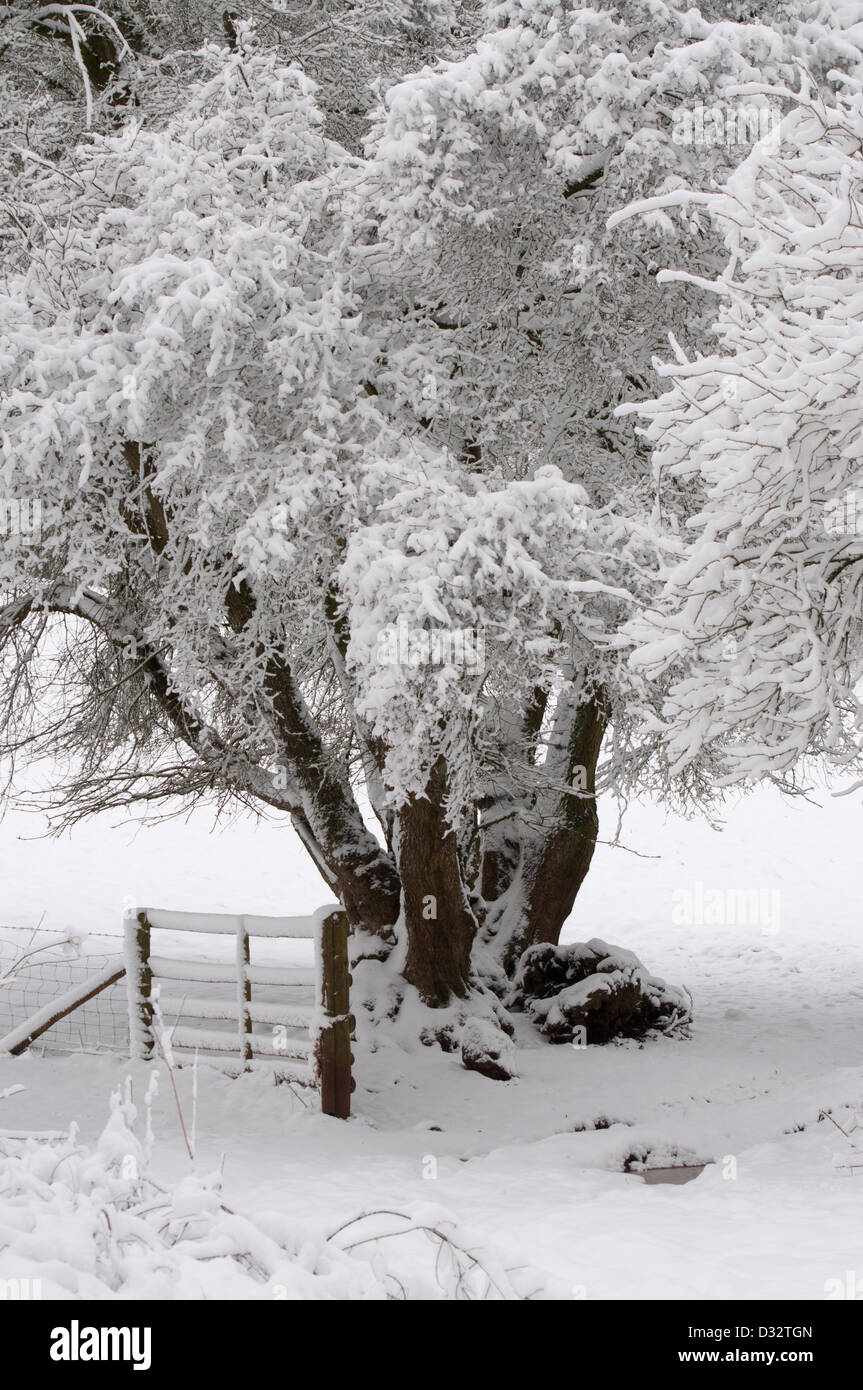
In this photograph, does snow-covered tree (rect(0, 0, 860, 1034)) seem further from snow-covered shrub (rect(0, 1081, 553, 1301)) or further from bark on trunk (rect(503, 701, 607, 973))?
snow-covered shrub (rect(0, 1081, 553, 1301))

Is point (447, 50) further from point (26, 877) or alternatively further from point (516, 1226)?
point (26, 877)

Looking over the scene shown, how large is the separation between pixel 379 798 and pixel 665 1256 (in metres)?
6.32

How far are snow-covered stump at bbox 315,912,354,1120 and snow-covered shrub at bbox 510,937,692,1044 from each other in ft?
11.5

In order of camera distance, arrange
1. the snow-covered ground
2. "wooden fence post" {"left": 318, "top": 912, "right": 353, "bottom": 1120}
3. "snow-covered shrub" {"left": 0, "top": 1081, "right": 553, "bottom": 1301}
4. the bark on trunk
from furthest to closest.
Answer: the bark on trunk
"wooden fence post" {"left": 318, "top": 912, "right": 353, "bottom": 1120}
the snow-covered ground
"snow-covered shrub" {"left": 0, "top": 1081, "right": 553, "bottom": 1301}

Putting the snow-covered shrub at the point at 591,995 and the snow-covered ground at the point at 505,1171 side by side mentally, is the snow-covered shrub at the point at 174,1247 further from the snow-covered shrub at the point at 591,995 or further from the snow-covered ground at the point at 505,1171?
the snow-covered shrub at the point at 591,995

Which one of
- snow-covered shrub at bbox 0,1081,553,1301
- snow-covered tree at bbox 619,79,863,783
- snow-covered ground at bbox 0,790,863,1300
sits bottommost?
snow-covered ground at bbox 0,790,863,1300

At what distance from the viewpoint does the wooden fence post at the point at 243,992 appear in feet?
26.6

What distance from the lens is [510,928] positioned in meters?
11.8

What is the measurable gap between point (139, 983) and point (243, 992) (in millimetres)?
989

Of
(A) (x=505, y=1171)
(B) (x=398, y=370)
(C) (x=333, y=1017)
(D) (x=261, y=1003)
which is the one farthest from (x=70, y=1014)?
(B) (x=398, y=370)

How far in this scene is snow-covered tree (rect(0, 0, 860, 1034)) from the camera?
283 inches

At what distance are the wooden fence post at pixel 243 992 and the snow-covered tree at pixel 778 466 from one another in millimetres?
3696

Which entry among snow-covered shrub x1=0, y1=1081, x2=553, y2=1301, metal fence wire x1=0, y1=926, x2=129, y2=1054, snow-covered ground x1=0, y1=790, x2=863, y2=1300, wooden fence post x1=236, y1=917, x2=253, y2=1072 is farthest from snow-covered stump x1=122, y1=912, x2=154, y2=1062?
snow-covered shrub x1=0, y1=1081, x2=553, y2=1301

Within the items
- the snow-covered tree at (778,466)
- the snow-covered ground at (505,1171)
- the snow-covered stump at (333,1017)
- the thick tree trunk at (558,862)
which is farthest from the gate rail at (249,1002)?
the thick tree trunk at (558,862)
